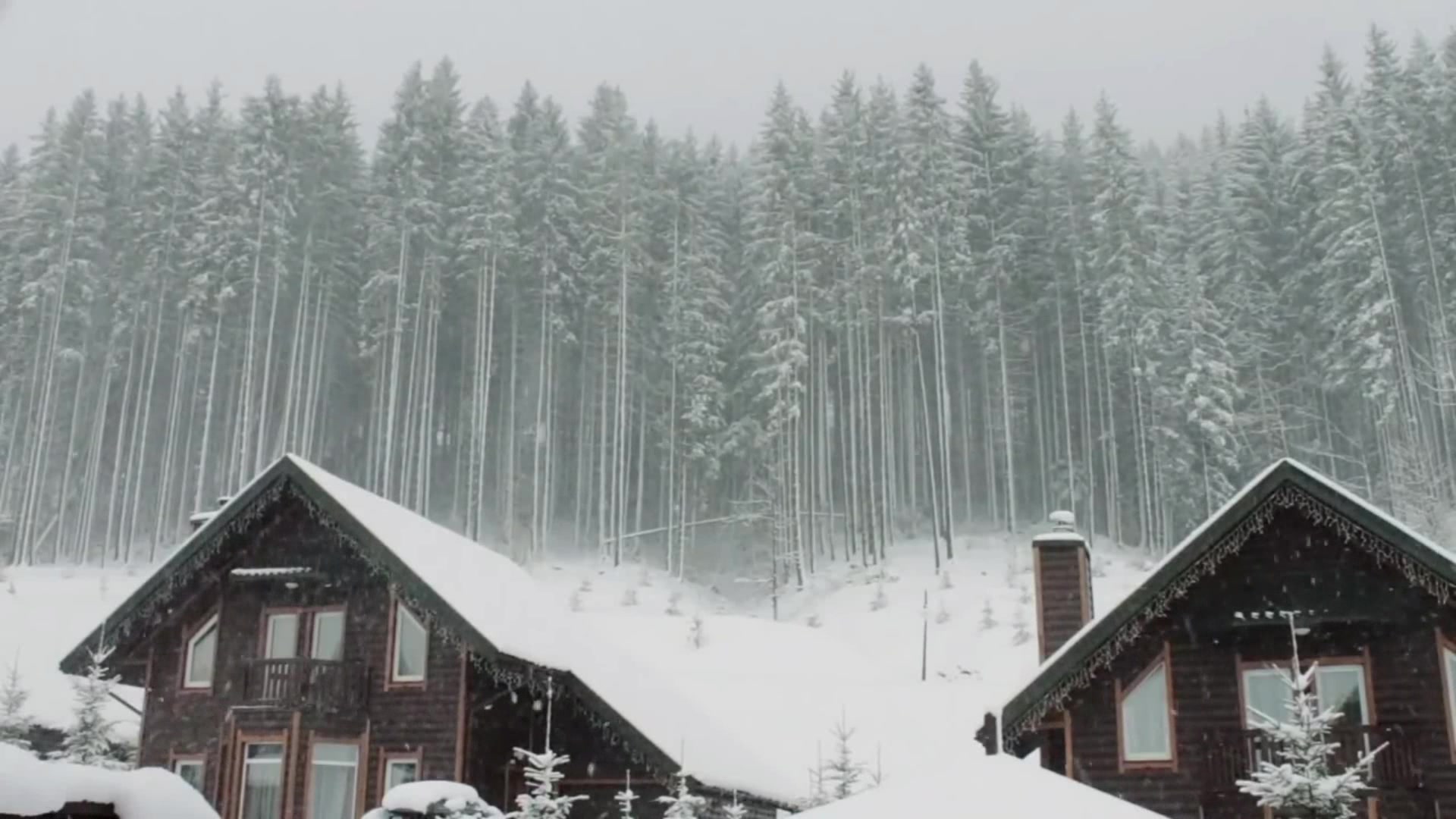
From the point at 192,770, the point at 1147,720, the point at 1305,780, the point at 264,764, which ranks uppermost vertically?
the point at 1147,720

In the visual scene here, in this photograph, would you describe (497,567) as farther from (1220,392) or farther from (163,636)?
(1220,392)

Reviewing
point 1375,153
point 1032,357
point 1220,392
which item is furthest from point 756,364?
A: point 1375,153

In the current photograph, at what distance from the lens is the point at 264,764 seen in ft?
70.7

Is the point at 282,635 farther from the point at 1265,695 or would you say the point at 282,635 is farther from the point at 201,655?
the point at 1265,695

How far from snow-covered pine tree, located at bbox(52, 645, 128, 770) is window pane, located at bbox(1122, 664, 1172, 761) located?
579 inches

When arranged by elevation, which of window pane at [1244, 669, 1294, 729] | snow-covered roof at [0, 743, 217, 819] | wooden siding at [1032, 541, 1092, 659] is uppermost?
wooden siding at [1032, 541, 1092, 659]

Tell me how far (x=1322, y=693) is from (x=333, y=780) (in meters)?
14.1

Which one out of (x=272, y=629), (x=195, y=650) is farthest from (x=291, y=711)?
(x=195, y=650)

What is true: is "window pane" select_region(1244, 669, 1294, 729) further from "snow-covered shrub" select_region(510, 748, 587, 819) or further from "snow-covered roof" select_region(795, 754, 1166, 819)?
"snow-covered roof" select_region(795, 754, 1166, 819)

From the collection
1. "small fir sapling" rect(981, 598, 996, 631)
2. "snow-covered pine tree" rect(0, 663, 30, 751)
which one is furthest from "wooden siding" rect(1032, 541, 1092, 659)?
"small fir sapling" rect(981, 598, 996, 631)

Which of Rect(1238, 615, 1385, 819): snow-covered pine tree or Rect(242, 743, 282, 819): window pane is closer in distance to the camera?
Rect(1238, 615, 1385, 819): snow-covered pine tree

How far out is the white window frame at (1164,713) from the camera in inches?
685

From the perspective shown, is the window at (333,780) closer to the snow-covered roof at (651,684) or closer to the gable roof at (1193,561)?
the snow-covered roof at (651,684)

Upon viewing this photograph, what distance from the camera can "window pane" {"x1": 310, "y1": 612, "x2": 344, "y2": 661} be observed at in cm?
2198
